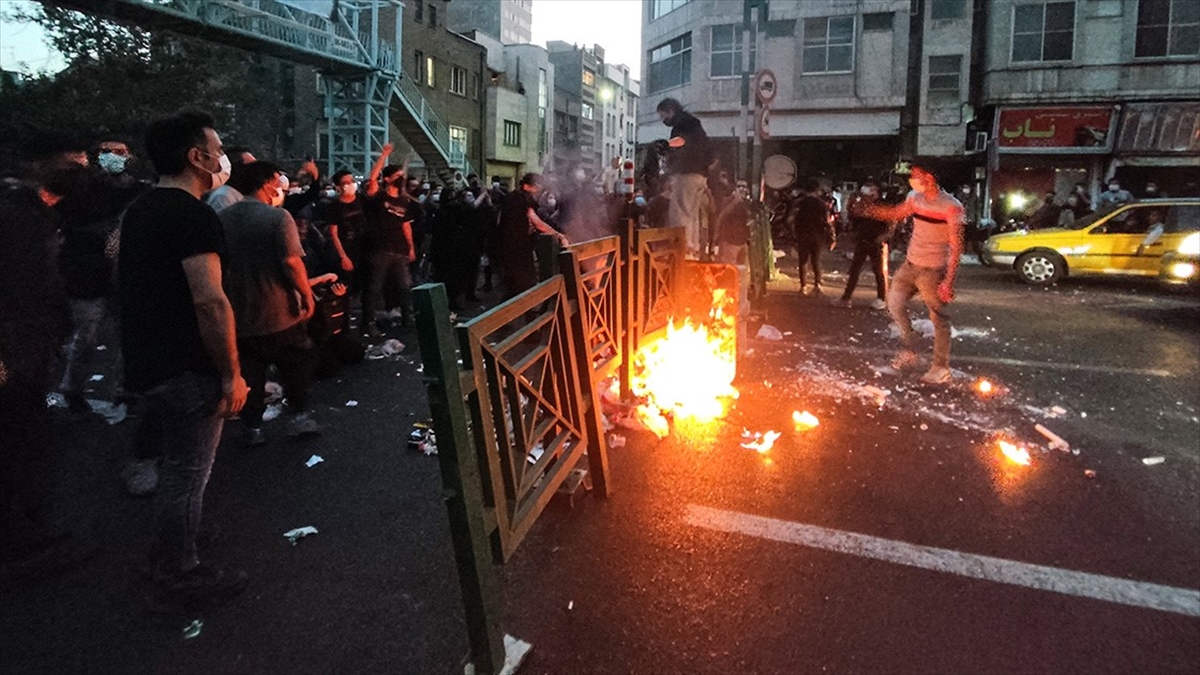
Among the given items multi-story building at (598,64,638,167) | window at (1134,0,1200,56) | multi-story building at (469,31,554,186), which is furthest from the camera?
multi-story building at (598,64,638,167)

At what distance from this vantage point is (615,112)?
86625 millimetres

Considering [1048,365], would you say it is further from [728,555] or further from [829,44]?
[829,44]

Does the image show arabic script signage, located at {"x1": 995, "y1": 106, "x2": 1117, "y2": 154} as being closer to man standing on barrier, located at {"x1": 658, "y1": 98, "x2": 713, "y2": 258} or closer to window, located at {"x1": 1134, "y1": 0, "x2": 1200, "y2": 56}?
window, located at {"x1": 1134, "y1": 0, "x2": 1200, "y2": 56}

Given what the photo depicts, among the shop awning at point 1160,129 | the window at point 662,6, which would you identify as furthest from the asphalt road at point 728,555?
the window at point 662,6

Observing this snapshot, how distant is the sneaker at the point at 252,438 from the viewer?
17.3 feet

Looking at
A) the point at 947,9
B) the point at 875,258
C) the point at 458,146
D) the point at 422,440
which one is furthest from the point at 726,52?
the point at 422,440

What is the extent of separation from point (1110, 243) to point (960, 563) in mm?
13565

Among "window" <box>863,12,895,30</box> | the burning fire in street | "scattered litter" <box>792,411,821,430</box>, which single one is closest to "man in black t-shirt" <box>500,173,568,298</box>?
the burning fire in street

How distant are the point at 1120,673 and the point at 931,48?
31570mm

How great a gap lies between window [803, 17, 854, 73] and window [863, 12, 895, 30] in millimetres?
579

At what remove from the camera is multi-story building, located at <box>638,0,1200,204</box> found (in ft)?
84.6

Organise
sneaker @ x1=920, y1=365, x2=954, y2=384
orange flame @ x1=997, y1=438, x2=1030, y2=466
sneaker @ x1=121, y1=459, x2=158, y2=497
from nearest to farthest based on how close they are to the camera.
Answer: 1. sneaker @ x1=121, y1=459, x2=158, y2=497
2. orange flame @ x1=997, y1=438, x2=1030, y2=466
3. sneaker @ x1=920, y1=365, x2=954, y2=384

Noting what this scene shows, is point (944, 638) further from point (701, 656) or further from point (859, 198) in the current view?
point (859, 198)

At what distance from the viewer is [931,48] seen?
96.8 ft
